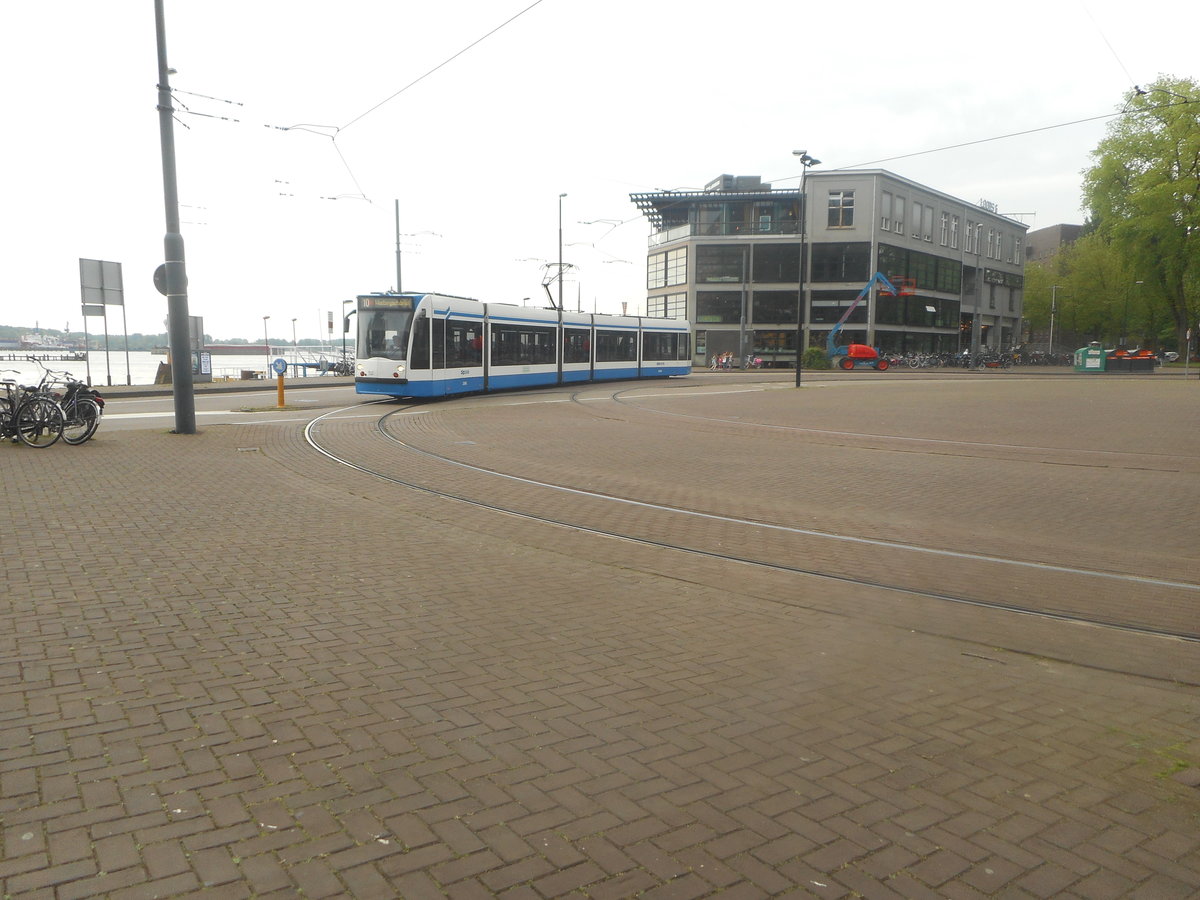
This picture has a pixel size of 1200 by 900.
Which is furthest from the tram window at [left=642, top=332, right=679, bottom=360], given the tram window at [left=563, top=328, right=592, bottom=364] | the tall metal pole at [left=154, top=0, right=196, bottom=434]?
the tall metal pole at [left=154, top=0, right=196, bottom=434]

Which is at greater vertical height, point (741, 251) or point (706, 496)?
point (741, 251)

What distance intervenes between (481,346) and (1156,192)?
43.7m

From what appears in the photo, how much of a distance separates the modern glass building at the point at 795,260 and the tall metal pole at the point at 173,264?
5546cm

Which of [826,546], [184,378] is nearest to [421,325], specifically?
[184,378]

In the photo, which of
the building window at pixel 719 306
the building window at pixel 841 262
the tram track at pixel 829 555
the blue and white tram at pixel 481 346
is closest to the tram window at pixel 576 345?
the blue and white tram at pixel 481 346

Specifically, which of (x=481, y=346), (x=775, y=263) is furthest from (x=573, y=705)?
(x=775, y=263)

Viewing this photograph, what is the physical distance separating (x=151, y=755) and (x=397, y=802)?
3.53 ft

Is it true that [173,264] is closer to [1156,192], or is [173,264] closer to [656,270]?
[1156,192]

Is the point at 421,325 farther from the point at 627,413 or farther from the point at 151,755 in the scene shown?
the point at 151,755

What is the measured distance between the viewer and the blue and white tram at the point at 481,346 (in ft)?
73.7

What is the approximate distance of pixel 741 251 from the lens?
71562 mm

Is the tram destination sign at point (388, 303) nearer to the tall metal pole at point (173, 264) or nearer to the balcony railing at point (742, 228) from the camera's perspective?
the tall metal pole at point (173, 264)

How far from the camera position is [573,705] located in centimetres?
399

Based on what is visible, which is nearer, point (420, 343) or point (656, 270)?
point (420, 343)
